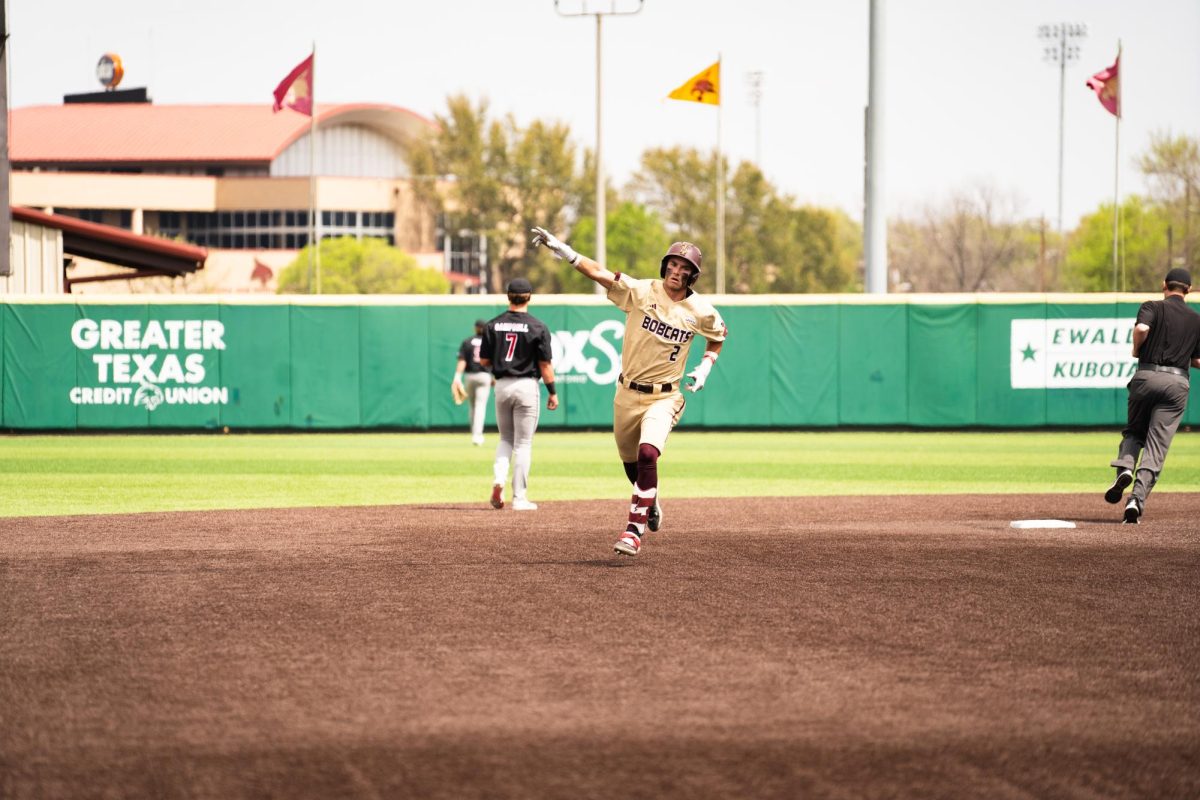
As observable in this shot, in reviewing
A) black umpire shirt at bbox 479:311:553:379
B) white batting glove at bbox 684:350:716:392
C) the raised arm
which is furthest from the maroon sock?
black umpire shirt at bbox 479:311:553:379

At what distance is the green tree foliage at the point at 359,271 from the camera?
81312mm

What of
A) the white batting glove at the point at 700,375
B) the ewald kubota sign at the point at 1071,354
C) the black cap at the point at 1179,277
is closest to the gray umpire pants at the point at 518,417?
the white batting glove at the point at 700,375

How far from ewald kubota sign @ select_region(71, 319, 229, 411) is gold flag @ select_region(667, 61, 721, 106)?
12854mm

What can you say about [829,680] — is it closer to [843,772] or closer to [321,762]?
[843,772]

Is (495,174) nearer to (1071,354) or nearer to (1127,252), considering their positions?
(1127,252)

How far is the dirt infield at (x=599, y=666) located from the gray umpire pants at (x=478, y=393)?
506 inches

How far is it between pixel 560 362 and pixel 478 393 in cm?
399

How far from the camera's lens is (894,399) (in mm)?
28000

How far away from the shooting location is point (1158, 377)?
1193cm

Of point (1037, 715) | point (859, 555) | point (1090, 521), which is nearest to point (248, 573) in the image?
point (859, 555)

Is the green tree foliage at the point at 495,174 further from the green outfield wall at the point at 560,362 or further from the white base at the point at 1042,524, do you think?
the white base at the point at 1042,524

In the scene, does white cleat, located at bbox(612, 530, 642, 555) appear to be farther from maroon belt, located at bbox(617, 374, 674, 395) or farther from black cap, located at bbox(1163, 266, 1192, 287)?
black cap, located at bbox(1163, 266, 1192, 287)

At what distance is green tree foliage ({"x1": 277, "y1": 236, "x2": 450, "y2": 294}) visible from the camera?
267ft

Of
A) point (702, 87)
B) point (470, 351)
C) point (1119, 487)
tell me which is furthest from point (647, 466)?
point (702, 87)
